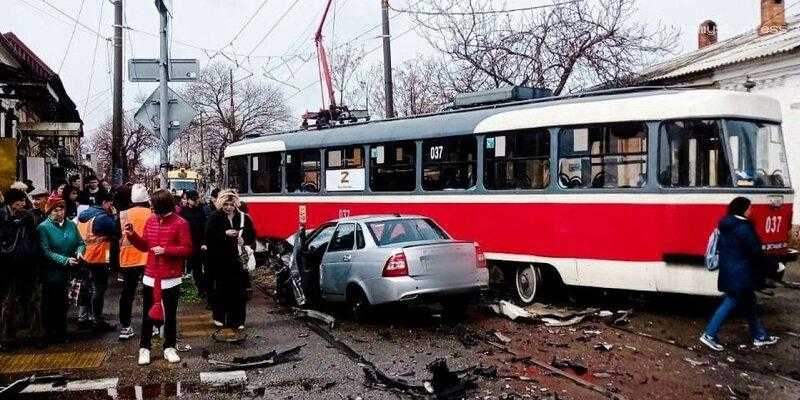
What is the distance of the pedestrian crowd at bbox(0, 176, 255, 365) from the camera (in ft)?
25.1

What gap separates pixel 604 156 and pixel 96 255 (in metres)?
6.76

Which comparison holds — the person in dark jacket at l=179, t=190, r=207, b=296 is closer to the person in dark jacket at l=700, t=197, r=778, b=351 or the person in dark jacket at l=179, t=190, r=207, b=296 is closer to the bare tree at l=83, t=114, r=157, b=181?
the person in dark jacket at l=700, t=197, r=778, b=351

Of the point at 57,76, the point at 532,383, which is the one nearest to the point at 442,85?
the point at 57,76

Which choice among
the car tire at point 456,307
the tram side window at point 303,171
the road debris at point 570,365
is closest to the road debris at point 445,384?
the road debris at point 570,365

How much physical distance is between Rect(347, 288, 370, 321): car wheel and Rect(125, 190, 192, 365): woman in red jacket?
276cm

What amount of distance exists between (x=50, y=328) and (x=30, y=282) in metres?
0.65

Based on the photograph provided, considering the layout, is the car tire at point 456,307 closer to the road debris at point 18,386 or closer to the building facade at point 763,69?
the road debris at point 18,386

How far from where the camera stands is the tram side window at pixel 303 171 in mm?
16797

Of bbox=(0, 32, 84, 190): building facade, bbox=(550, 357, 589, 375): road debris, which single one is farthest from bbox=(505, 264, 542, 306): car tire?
bbox=(0, 32, 84, 190): building facade

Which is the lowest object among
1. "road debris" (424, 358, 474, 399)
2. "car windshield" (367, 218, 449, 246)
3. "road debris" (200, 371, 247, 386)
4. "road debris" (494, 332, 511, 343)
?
"road debris" (200, 371, 247, 386)

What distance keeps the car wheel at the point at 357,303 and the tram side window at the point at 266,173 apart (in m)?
8.44

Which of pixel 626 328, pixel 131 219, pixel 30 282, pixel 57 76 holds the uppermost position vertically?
pixel 57 76

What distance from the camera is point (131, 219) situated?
8.74 m

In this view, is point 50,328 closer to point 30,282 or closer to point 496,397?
point 30,282
